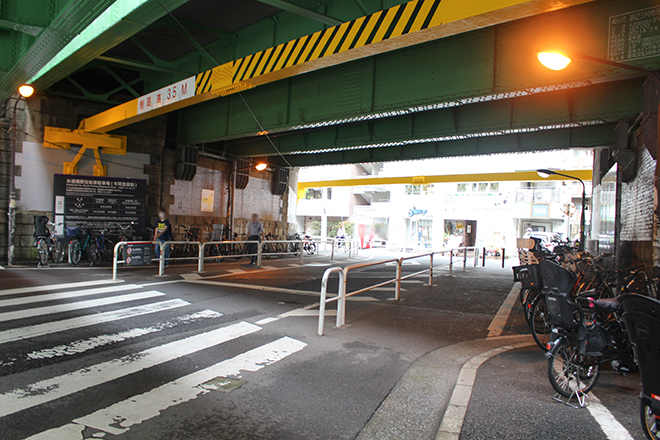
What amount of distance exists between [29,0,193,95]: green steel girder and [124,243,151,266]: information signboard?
16.5 feet

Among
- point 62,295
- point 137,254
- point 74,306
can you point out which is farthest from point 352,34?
point 137,254

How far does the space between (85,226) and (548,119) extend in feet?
50.3

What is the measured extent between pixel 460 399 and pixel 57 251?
1417cm

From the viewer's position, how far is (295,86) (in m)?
12.4

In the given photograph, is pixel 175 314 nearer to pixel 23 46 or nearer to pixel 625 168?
pixel 23 46

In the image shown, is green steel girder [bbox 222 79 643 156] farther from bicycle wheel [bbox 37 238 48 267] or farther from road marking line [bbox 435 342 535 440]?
bicycle wheel [bbox 37 238 48 267]

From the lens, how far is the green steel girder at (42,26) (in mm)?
7488

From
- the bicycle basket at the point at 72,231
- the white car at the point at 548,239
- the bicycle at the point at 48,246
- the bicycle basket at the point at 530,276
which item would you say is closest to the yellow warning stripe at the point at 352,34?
the bicycle basket at the point at 530,276

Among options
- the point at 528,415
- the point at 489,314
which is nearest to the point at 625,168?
the point at 489,314

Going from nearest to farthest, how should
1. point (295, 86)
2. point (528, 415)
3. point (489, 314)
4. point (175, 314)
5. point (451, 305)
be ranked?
point (528, 415) < point (175, 314) < point (489, 314) < point (451, 305) < point (295, 86)

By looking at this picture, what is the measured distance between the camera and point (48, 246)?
13.1 meters

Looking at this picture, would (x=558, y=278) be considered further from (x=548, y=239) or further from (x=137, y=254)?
(x=548, y=239)

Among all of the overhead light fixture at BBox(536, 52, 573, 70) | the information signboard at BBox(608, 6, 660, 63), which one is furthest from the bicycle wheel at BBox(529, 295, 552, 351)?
the information signboard at BBox(608, 6, 660, 63)

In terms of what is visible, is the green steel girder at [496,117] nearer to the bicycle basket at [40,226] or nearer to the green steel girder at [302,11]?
the green steel girder at [302,11]
